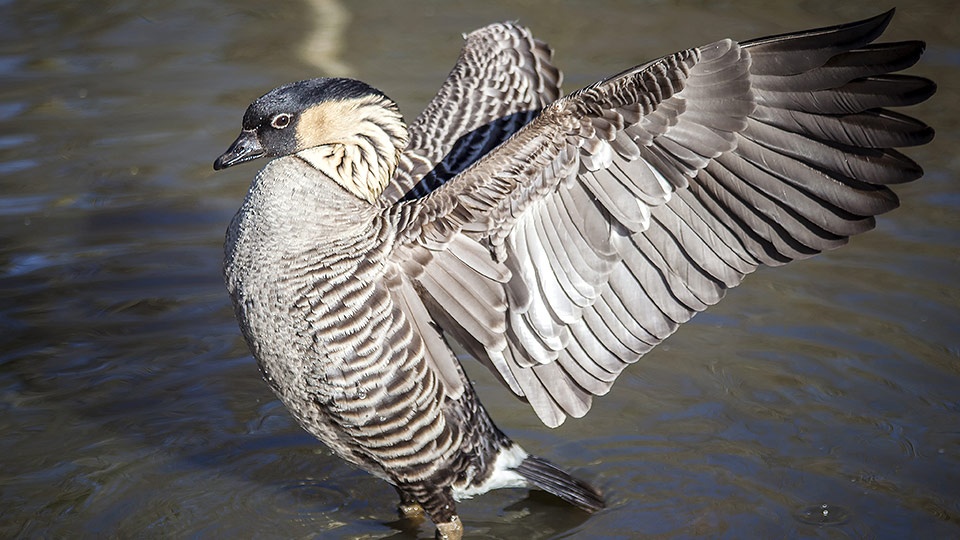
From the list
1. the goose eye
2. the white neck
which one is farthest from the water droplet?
the goose eye

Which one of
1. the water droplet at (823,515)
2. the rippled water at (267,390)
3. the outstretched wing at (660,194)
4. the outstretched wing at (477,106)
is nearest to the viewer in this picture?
the outstretched wing at (660,194)

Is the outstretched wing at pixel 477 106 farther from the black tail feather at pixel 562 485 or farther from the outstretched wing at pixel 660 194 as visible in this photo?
the black tail feather at pixel 562 485

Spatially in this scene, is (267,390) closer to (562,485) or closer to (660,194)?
(562,485)

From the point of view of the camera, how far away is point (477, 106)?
5816 mm

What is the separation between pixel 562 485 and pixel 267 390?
1841mm

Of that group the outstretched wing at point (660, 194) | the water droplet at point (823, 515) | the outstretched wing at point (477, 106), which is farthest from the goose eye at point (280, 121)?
the water droplet at point (823, 515)

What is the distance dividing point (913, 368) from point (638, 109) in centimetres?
282

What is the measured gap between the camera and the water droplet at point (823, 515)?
512 cm

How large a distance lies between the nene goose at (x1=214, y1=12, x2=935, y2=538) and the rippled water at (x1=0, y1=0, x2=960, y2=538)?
2.89 ft

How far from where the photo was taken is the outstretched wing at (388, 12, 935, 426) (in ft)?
13.5

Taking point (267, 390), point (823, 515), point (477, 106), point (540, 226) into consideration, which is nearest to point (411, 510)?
point (267, 390)

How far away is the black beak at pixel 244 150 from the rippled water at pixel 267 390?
5.50 ft

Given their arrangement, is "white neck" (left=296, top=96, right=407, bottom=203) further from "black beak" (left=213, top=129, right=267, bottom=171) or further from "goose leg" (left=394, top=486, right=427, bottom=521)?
"goose leg" (left=394, top=486, right=427, bottom=521)

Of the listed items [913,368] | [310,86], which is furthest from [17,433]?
[913,368]
